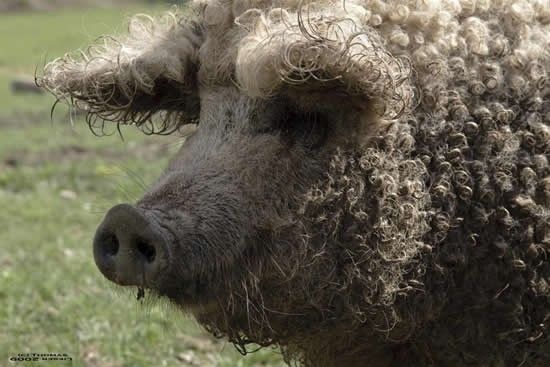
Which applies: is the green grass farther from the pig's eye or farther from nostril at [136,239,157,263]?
the pig's eye

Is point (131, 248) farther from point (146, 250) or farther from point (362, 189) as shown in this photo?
→ point (362, 189)

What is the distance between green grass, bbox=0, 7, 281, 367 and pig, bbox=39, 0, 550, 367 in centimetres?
38

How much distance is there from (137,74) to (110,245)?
71 centimetres

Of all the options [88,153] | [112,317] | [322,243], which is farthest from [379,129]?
[88,153]

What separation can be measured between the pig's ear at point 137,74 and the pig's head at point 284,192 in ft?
0.40

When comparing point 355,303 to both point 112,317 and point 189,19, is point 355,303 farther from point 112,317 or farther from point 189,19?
point 112,317

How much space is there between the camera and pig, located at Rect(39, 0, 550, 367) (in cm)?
315

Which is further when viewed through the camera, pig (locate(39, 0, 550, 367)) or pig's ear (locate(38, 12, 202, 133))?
pig's ear (locate(38, 12, 202, 133))

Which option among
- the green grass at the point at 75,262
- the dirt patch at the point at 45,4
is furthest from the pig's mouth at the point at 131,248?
the dirt patch at the point at 45,4

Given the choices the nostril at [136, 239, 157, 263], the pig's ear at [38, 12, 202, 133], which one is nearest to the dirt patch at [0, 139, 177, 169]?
the pig's ear at [38, 12, 202, 133]

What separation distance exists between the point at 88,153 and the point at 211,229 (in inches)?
316

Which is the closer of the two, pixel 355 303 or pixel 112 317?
pixel 355 303

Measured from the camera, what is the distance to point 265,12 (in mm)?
3322

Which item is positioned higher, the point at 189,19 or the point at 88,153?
the point at 189,19
